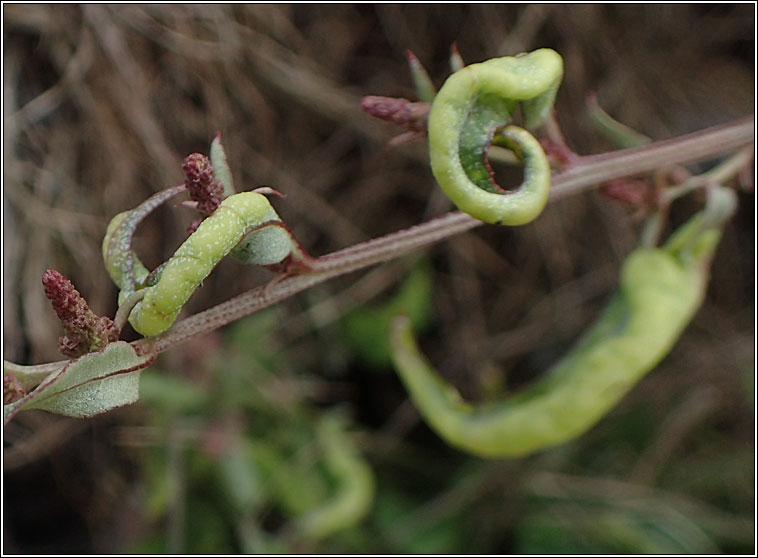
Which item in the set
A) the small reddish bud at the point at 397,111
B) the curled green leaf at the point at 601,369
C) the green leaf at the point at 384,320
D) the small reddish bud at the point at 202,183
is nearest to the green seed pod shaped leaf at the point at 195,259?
the small reddish bud at the point at 202,183

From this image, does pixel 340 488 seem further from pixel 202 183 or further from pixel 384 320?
pixel 202 183

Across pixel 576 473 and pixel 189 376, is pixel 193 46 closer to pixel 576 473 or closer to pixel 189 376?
pixel 189 376

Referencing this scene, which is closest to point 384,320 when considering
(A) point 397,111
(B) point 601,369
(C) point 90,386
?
(B) point 601,369

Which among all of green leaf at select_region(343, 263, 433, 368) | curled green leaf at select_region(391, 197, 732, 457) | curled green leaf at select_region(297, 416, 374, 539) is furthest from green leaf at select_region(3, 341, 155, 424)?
green leaf at select_region(343, 263, 433, 368)

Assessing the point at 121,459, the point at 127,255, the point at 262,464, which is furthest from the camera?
the point at 121,459

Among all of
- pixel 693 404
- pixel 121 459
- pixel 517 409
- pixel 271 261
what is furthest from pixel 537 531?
pixel 271 261

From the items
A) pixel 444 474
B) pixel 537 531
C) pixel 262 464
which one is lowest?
pixel 537 531
